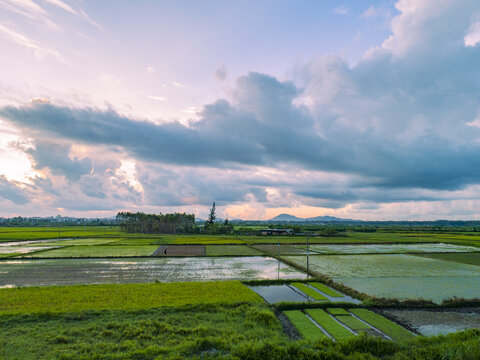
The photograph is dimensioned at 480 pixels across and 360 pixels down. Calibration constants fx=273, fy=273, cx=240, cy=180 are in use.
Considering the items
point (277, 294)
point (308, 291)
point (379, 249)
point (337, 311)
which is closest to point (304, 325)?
point (337, 311)

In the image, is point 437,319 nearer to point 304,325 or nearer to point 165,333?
point 304,325

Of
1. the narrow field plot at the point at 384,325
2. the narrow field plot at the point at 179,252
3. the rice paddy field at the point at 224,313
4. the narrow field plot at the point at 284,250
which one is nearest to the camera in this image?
the rice paddy field at the point at 224,313

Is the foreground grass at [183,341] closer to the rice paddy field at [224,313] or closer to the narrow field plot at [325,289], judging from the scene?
the rice paddy field at [224,313]

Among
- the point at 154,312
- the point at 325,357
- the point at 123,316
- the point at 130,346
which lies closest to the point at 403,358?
the point at 325,357

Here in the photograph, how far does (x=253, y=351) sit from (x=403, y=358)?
488cm

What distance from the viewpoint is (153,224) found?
91.4 m

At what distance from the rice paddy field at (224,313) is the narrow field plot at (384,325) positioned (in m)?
0.05

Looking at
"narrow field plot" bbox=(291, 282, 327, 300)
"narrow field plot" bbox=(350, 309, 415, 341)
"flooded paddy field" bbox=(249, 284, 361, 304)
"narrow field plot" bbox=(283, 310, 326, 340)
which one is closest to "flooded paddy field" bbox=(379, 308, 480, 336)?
"narrow field plot" bbox=(350, 309, 415, 341)

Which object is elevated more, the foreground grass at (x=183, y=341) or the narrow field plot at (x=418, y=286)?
the foreground grass at (x=183, y=341)

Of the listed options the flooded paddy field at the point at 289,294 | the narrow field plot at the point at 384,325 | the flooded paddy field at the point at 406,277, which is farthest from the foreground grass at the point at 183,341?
the flooded paddy field at the point at 406,277

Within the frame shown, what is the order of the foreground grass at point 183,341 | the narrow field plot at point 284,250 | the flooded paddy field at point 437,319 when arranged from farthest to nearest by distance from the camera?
1. the narrow field plot at point 284,250
2. the flooded paddy field at point 437,319
3. the foreground grass at point 183,341

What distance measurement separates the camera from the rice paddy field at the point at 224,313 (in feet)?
31.3

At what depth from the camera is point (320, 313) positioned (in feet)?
46.4

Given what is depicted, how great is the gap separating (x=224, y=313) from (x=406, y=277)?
684 inches
